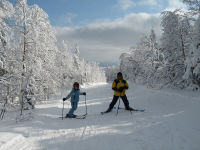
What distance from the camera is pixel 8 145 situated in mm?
4207

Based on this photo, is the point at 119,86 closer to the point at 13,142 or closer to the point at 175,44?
the point at 13,142

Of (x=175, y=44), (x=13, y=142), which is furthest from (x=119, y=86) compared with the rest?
(x=175, y=44)

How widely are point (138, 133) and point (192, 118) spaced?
9.41 ft

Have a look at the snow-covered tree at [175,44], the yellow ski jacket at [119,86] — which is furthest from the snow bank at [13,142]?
the snow-covered tree at [175,44]

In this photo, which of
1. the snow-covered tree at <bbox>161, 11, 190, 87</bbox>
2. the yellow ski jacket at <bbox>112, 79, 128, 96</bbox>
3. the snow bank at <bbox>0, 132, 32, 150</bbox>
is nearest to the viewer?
the snow bank at <bbox>0, 132, 32, 150</bbox>

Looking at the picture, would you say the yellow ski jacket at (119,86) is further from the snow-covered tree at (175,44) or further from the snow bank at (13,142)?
the snow-covered tree at (175,44)

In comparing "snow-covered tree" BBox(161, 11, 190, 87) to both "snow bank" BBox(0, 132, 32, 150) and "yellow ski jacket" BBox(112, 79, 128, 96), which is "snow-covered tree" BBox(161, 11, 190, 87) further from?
"snow bank" BBox(0, 132, 32, 150)

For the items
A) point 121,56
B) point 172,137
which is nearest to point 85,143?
point 172,137

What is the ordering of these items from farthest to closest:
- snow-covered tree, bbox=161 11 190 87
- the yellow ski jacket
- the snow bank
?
1. snow-covered tree, bbox=161 11 190 87
2. the yellow ski jacket
3. the snow bank

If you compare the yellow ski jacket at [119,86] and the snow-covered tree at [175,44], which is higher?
the snow-covered tree at [175,44]

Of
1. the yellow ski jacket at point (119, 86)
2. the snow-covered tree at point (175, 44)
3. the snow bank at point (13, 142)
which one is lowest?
the snow bank at point (13, 142)

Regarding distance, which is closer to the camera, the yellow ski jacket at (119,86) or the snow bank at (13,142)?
the snow bank at (13,142)

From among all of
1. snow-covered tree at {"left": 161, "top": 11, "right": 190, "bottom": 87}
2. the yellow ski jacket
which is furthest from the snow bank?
snow-covered tree at {"left": 161, "top": 11, "right": 190, "bottom": 87}

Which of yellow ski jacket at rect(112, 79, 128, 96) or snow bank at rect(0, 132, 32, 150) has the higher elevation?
yellow ski jacket at rect(112, 79, 128, 96)
